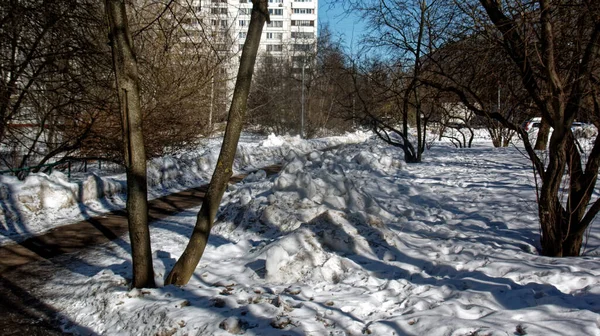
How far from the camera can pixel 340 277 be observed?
4.95m

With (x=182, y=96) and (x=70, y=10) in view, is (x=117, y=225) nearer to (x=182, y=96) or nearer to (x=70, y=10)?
(x=70, y=10)

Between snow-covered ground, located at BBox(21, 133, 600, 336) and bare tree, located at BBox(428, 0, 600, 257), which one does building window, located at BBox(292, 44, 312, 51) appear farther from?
bare tree, located at BBox(428, 0, 600, 257)

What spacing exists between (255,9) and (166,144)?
10.8 m

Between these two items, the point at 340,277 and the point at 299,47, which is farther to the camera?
the point at 299,47

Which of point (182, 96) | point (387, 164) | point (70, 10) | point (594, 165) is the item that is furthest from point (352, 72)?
point (594, 165)

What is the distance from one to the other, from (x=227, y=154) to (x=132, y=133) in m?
0.93

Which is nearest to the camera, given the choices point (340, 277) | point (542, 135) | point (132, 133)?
point (132, 133)

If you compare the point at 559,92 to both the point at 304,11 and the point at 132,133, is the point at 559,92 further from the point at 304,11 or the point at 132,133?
the point at 304,11

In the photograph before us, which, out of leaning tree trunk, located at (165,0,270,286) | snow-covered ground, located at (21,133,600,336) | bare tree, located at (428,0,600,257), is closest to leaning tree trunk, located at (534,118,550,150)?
snow-covered ground, located at (21,133,600,336)

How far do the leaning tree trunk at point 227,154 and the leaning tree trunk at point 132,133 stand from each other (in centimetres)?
34

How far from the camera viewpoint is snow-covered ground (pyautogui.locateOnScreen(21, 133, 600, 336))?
3.66 meters

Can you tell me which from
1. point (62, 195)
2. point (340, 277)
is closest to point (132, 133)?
point (340, 277)

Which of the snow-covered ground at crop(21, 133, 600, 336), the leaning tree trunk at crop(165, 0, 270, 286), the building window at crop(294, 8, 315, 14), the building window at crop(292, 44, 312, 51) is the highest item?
→ the building window at crop(294, 8, 315, 14)

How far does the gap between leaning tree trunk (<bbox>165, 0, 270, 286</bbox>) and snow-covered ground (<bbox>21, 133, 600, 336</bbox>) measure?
22cm
